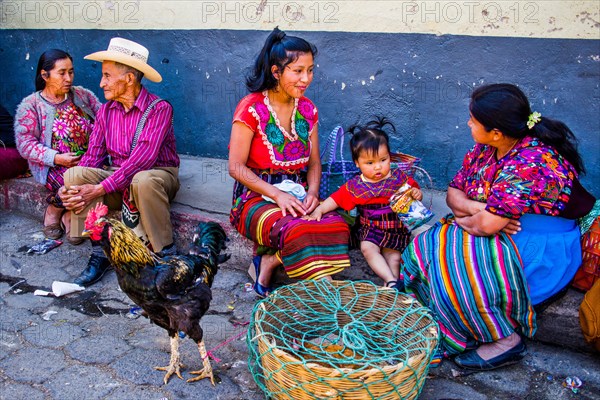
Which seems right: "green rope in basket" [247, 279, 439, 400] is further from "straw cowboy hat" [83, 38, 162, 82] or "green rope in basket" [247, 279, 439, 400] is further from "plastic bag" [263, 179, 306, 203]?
"straw cowboy hat" [83, 38, 162, 82]

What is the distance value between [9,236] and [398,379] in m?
4.11

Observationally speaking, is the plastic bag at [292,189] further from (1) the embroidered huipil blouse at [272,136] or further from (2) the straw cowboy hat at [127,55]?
(2) the straw cowboy hat at [127,55]

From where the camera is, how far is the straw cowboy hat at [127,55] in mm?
4469

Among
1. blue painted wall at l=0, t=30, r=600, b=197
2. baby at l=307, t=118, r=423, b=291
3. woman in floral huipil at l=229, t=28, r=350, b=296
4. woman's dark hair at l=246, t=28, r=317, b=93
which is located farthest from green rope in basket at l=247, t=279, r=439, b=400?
blue painted wall at l=0, t=30, r=600, b=197

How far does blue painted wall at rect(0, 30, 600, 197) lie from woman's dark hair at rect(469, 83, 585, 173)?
1.65m

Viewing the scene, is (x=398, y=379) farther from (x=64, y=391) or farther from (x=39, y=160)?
(x=39, y=160)

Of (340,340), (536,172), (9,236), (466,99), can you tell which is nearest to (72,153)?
(9,236)

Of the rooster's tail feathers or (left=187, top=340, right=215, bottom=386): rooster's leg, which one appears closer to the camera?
(left=187, top=340, right=215, bottom=386): rooster's leg

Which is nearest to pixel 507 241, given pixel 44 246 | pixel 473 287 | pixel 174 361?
pixel 473 287

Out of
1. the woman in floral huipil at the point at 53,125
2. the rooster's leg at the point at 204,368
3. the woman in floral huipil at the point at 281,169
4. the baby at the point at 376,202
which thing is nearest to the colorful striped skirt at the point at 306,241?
the woman in floral huipil at the point at 281,169

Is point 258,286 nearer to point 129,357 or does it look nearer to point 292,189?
point 292,189

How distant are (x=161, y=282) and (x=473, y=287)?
1675 millimetres

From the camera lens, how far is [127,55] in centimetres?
455

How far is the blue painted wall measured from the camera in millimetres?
4789
